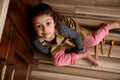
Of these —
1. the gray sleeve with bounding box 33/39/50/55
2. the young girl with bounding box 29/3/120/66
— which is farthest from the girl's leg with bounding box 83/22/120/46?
the gray sleeve with bounding box 33/39/50/55

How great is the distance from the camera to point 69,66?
121 cm

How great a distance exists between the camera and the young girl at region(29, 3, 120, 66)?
3.25 feet

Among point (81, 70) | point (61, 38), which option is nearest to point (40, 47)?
point (61, 38)

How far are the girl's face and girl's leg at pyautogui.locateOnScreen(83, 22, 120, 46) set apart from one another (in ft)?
0.86

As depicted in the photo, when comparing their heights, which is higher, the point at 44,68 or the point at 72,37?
the point at 72,37

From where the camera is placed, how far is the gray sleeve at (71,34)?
1.04 m

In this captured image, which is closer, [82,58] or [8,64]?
[8,64]

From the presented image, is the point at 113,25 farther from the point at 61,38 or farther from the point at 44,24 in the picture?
the point at 44,24

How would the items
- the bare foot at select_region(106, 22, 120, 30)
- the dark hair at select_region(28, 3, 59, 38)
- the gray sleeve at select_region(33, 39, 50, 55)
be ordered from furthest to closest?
the bare foot at select_region(106, 22, 120, 30) < the gray sleeve at select_region(33, 39, 50, 55) < the dark hair at select_region(28, 3, 59, 38)

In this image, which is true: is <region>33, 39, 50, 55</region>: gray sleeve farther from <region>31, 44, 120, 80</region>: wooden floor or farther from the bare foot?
the bare foot

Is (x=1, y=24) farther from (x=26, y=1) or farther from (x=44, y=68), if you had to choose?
(x=44, y=68)

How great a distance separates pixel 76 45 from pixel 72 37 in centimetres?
6

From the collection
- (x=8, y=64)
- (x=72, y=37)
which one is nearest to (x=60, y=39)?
(x=72, y=37)

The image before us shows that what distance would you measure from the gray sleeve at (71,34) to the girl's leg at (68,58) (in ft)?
0.17
